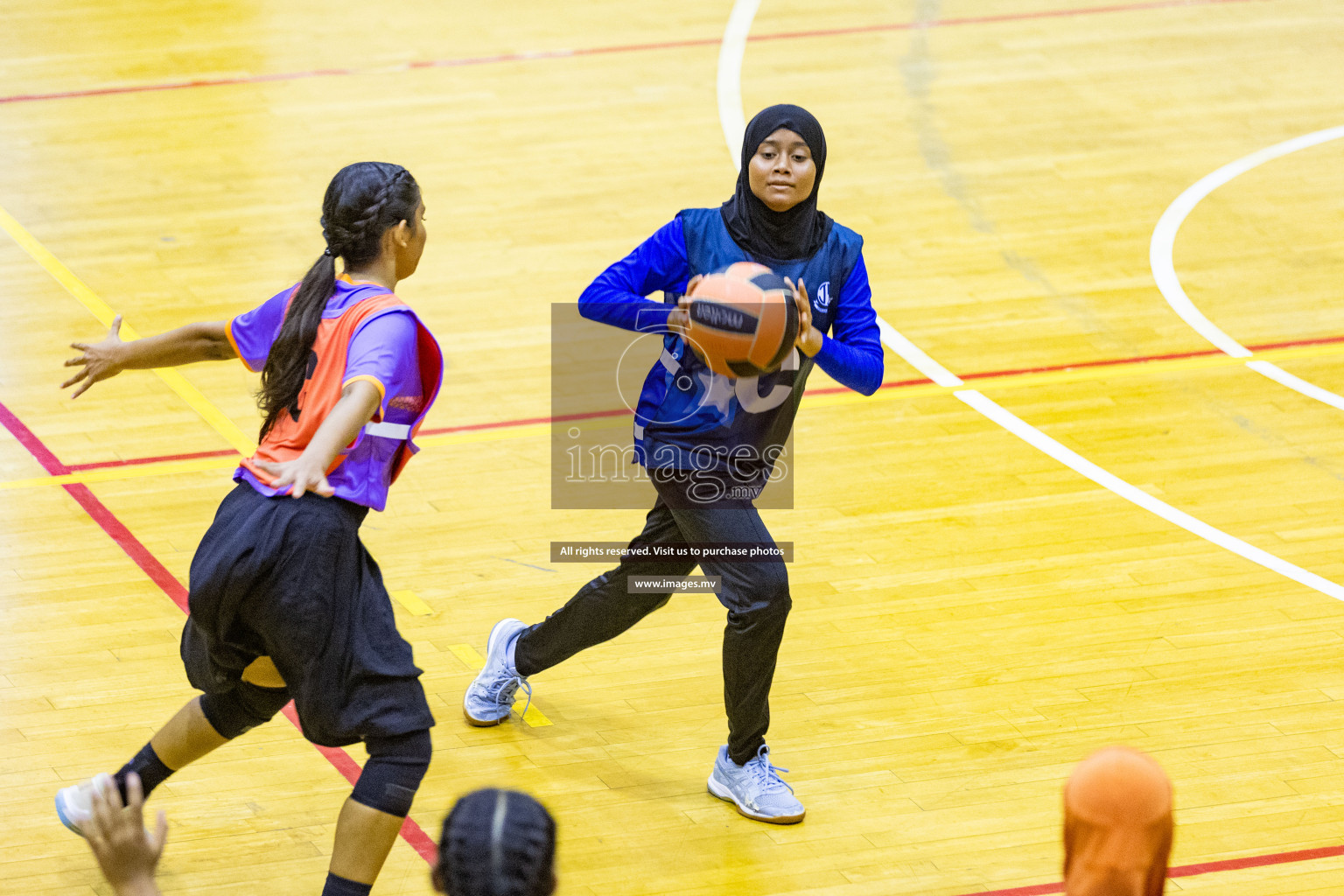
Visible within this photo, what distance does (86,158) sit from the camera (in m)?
9.23

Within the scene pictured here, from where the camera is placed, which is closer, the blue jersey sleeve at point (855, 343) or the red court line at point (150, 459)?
the blue jersey sleeve at point (855, 343)

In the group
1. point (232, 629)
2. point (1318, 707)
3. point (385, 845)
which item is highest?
point (232, 629)

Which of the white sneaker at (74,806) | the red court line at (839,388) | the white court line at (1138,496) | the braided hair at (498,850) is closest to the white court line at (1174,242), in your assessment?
the red court line at (839,388)

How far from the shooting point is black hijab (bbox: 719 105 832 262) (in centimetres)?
432

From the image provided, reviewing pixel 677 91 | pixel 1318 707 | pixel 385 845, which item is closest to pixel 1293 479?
pixel 1318 707

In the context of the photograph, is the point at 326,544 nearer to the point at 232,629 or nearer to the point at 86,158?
the point at 232,629

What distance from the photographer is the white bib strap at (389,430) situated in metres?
3.73

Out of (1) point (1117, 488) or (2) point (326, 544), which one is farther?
(1) point (1117, 488)

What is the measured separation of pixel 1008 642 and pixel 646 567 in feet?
4.87

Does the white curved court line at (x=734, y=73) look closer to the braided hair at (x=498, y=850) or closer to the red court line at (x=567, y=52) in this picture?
the red court line at (x=567, y=52)

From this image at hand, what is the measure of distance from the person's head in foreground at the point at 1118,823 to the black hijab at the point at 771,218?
8.60 feet

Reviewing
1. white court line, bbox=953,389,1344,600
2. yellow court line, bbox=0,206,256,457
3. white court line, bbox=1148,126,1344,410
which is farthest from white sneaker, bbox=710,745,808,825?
white court line, bbox=1148,126,1344,410

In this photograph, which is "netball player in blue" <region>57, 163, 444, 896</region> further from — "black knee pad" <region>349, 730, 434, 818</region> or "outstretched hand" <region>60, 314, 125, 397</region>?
"outstretched hand" <region>60, 314, 125, 397</region>

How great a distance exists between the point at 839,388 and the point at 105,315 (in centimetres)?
339
